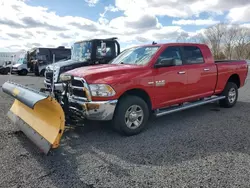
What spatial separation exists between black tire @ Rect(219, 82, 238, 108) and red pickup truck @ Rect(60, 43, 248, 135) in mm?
299

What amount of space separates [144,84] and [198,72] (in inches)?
74.3

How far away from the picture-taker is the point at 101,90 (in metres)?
4.33

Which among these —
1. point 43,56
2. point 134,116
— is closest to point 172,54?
point 134,116

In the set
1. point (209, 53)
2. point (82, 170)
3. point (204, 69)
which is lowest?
point (82, 170)

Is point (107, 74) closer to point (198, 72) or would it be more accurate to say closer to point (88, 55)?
point (198, 72)

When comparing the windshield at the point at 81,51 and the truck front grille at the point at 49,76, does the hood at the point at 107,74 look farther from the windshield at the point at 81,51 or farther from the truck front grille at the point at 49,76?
the truck front grille at the point at 49,76

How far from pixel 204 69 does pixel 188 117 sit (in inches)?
52.6

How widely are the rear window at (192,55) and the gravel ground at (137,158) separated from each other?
1604 millimetres

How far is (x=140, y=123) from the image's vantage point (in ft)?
15.9

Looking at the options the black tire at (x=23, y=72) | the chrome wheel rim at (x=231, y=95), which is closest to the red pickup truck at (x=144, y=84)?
the chrome wheel rim at (x=231, y=95)

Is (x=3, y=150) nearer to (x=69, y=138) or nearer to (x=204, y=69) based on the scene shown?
(x=69, y=138)

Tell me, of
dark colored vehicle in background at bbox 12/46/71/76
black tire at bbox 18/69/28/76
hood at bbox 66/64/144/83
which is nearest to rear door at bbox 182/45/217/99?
hood at bbox 66/64/144/83

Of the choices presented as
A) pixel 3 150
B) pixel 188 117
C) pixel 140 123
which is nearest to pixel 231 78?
pixel 188 117

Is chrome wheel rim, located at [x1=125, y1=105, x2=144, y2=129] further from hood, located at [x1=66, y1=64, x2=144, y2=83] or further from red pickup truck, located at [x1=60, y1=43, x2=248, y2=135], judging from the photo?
hood, located at [x1=66, y1=64, x2=144, y2=83]
